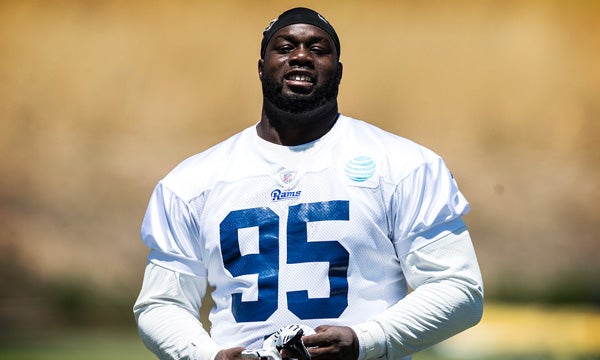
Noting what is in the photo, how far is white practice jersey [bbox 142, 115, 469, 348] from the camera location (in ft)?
6.59

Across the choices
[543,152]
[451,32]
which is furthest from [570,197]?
[451,32]

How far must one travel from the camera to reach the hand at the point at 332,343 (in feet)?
6.10

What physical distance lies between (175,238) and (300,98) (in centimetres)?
38

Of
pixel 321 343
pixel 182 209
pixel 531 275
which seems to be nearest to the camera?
pixel 321 343

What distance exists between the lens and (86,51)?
553cm

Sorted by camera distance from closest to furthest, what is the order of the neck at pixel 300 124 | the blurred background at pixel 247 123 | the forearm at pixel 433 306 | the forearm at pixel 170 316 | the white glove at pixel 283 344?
the white glove at pixel 283 344 → the forearm at pixel 433 306 → the forearm at pixel 170 316 → the neck at pixel 300 124 → the blurred background at pixel 247 123

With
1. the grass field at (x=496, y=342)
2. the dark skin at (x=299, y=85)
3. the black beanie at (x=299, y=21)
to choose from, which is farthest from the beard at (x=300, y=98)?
the grass field at (x=496, y=342)

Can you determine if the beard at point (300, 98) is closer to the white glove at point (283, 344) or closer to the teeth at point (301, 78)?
the teeth at point (301, 78)

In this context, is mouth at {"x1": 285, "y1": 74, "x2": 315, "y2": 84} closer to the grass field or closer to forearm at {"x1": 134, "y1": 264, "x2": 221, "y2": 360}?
forearm at {"x1": 134, "y1": 264, "x2": 221, "y2": 360}

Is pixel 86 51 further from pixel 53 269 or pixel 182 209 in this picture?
pixel 182 209

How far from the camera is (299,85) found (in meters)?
2.14

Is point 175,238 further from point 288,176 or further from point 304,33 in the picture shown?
point 304,33

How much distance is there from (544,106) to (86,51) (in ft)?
7.77

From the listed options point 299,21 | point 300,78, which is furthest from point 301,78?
point 299,21
